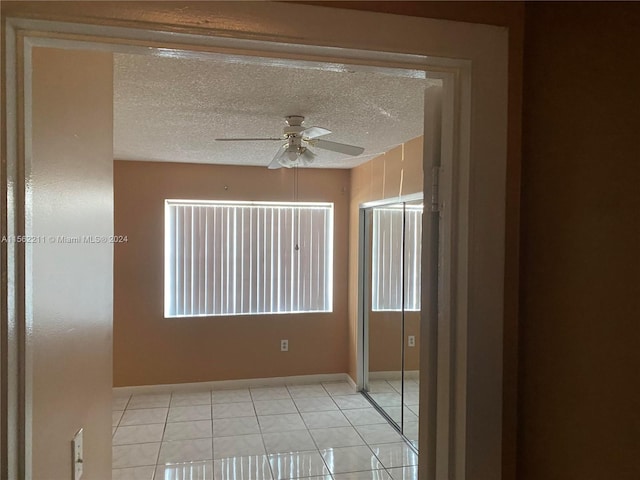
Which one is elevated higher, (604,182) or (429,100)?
(429,100)

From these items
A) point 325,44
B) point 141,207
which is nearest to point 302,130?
point 325,44

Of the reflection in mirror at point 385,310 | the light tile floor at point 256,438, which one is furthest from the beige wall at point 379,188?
the light tile floor at point 256,438

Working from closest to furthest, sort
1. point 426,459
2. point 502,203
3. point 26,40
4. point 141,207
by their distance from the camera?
1. point 26,40
2. point 502,203
3. point 426,459
4. point 141,207

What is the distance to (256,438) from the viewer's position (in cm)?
337

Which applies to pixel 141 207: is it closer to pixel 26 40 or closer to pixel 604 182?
pixel 26 40

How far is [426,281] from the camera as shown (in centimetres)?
82

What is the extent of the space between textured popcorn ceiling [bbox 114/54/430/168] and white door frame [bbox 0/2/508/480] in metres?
0.74

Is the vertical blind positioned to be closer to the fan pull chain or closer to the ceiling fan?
the fan pull chain

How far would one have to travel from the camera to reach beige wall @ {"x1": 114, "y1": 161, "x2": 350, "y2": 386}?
167 inches

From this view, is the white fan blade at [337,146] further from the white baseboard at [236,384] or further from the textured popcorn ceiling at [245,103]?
the white baseboard at [236,384]

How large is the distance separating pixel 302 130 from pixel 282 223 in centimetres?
213

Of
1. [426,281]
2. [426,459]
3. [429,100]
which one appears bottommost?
[426,459]

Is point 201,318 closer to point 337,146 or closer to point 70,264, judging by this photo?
point 337,146

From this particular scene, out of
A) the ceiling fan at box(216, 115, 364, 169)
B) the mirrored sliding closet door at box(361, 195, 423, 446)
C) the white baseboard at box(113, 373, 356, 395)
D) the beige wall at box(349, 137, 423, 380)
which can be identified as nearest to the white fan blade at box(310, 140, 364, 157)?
the ceiling fan at box(216, 115, 364, 169)
